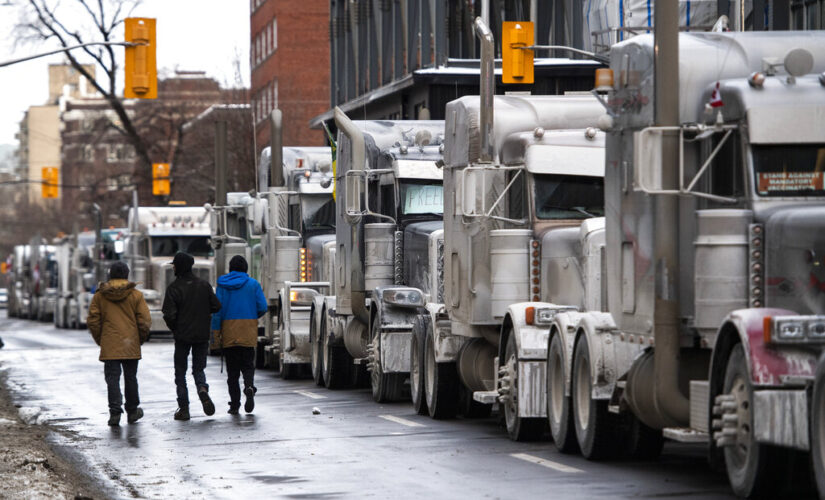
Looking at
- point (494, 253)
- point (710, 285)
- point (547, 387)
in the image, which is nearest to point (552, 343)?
point (547, 387)

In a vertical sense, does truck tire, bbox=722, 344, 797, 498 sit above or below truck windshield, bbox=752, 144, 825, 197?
below

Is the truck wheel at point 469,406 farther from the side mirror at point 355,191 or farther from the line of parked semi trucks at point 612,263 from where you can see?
the side mirror at point 355,191

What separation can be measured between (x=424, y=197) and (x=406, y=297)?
6.40ft

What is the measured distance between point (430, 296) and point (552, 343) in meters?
5.57

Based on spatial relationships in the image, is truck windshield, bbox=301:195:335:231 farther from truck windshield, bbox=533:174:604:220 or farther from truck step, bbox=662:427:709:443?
truck step, bbox=662:427:709:443

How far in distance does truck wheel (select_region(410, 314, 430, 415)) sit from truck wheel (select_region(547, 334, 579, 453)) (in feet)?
13.5

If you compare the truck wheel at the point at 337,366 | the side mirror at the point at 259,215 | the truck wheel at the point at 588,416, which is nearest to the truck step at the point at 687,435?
the truck wheel at the point at 588,416

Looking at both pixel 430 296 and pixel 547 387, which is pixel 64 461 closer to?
pixel 547 387

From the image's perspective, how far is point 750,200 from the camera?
38.2 feet

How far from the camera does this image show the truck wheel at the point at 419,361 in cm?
1922

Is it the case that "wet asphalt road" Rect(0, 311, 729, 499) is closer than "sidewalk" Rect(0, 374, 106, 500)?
No

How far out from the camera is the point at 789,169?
38.2ft

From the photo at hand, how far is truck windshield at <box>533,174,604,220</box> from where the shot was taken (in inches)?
667

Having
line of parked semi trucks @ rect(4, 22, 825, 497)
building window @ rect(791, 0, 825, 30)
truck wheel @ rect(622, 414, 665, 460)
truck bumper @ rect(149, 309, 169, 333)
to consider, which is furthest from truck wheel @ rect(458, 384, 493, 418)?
truck bumper @ rect(149, 309, 169, 333)
